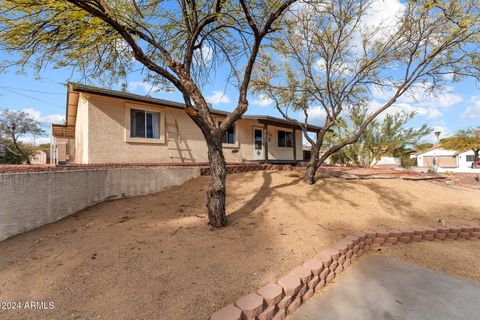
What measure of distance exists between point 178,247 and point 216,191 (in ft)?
3.90

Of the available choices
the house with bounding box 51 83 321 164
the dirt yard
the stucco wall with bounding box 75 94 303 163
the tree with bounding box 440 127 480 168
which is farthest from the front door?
the tree with bounding box 440 127 480 168

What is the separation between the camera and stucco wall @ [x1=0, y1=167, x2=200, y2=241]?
446 cm

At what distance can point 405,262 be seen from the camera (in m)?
4.14

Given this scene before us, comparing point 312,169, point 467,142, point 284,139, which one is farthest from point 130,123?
point 467,142

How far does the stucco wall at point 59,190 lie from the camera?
4.46m

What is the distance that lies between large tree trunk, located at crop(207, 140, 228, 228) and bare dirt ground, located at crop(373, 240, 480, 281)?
2.98 m

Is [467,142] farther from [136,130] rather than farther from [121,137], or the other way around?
[121,137]

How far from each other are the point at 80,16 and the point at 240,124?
1047 centimetres

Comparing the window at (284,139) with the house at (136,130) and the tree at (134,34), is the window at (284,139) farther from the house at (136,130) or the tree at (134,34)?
the tree at (134,34)

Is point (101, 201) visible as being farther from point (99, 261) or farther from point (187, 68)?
point (187, 68)

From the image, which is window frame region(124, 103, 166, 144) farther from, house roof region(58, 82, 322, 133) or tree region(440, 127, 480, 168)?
tree region(440, 127, 480, 168)

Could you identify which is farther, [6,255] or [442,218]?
[442,218]

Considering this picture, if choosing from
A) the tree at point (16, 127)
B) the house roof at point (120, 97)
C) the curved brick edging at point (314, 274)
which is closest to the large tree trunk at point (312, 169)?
the curved brick edging at point (314, 274)

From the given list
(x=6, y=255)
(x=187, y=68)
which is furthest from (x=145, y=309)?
(x=187, y=68)
